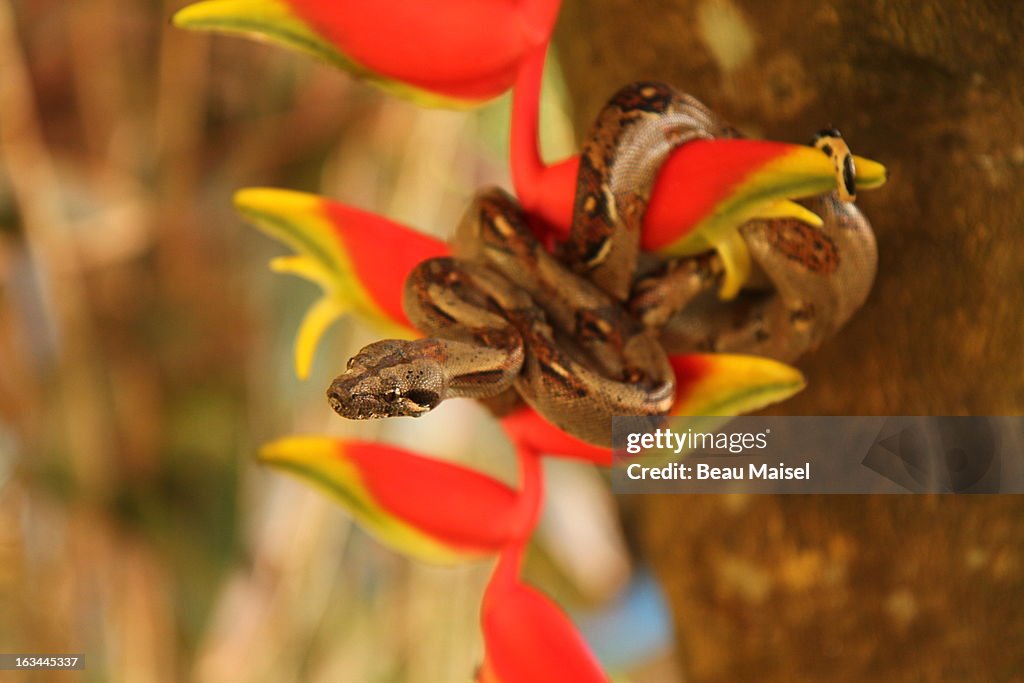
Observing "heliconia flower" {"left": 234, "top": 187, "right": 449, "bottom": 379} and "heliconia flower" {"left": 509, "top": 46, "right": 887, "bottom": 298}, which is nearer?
"heliconia flower" {"left": 509, "top": 46, "right": 887, "bottom": 298}

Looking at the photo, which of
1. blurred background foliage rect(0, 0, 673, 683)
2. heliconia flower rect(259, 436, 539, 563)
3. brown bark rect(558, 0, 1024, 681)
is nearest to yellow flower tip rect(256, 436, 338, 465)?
heliconia flower rect(259, 436, 539, 563)

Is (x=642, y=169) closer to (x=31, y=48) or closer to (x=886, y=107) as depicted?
(x=886, y=107)

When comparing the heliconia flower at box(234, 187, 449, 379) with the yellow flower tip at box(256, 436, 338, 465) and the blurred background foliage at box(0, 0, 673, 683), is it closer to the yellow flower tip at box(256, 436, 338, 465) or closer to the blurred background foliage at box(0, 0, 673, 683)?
the yellow flower tip at box(256, 436, 338, 465)

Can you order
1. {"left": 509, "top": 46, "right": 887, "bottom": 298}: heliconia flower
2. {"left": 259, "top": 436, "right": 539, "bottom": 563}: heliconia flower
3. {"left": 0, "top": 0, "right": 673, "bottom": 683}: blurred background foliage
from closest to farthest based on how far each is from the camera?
1. {"left": 509, "top": 46, "right": 887, "bottom": 298}: heliconia flower
2. {"left": 259, "top": 436, "right": 539, "bottom": 563}: heliconia flower
3. {"left": 0, "top": 0, "right": 673, "bottom": 683}: blurred background foliage

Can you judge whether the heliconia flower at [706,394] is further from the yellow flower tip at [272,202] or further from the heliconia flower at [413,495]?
the yellow flower tip at [272,202]

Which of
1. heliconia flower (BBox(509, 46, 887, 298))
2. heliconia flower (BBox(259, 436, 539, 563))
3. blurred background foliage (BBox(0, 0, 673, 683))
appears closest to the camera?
heliconia flower (BBox(509, 46, 887, 298))

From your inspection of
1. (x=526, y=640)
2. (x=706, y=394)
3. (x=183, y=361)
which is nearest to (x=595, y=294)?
(x=706, y=394)

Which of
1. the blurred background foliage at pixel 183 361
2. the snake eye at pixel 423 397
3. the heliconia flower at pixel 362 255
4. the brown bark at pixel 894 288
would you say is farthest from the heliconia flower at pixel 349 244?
the blurred background foliage at pixel 183 361

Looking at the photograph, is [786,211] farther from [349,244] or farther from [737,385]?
[349,244]
